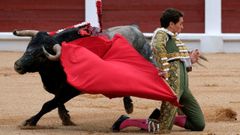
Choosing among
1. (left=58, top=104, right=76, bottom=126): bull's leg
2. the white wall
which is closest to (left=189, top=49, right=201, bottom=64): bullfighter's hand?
(left=58, top=104, right=76, bottom=126): bull's leg

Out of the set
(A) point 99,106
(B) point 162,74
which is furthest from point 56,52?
(A) point 99,106

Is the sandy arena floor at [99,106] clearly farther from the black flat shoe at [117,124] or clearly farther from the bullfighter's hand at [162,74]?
the bullfighter's hand at [162,74]

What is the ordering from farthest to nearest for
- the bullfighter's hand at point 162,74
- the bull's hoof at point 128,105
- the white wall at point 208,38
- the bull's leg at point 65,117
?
the white wall at point 208,38 → the bull's hoof at point 128,105 → the bull's leg at point 65,117 → the bullfighter's hand at point 162,74

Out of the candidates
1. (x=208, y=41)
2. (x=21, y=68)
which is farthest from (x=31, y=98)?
(x=208, y=41)

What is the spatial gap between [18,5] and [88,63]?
7924 mm

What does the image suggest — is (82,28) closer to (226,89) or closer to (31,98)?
(31,98)

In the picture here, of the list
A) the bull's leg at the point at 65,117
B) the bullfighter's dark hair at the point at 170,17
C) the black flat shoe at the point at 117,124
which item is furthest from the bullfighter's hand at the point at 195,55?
the bull's leg at the point at 65,117

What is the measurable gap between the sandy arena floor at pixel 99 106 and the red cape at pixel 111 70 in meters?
0.37

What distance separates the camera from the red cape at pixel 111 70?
584cm

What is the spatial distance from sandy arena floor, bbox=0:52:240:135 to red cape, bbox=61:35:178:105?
369 millimetres

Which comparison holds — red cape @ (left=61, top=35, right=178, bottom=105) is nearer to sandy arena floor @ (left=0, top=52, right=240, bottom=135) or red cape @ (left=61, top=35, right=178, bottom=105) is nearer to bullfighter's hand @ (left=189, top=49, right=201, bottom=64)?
bullfighter's hand @ (left=189, top=49, right=201, bottom=64)

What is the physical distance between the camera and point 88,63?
6.02 meters

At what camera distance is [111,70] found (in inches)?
234

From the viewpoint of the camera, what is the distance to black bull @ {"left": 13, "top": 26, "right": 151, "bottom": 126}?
6332mm
